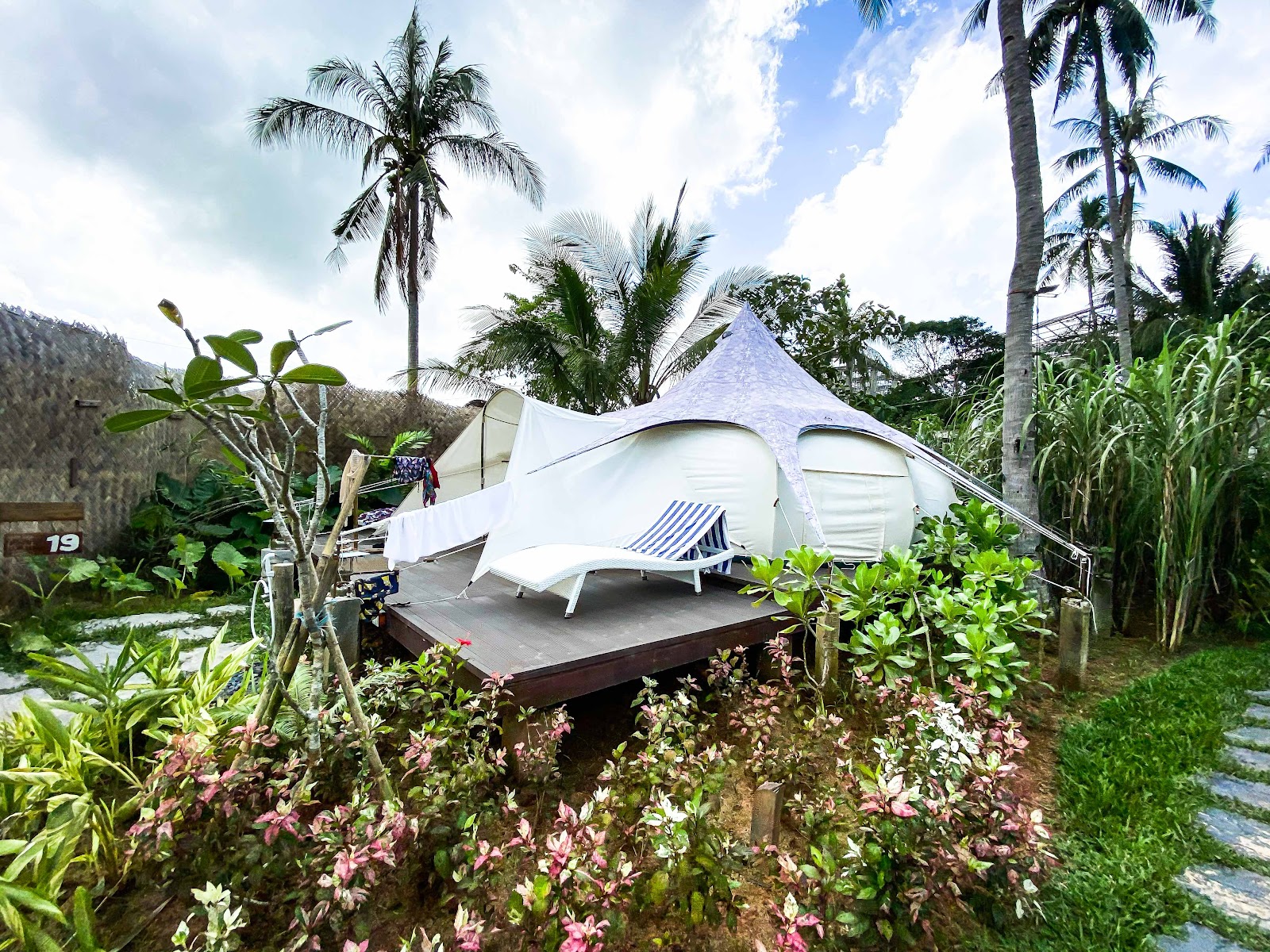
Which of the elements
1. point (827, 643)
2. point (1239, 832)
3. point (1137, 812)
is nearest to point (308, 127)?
point (827, 643)

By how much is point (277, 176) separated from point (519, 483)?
27.5 feet

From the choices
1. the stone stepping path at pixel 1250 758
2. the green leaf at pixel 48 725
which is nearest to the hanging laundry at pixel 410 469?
the green leaf at pixel 48 725

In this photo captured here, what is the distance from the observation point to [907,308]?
13734mm

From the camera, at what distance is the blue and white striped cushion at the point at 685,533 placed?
3.99 m

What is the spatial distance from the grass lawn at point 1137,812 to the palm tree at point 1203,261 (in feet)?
62.8

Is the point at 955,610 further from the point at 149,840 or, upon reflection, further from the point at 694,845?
the point at 149,840

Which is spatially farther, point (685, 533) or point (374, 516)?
point (374, 516)

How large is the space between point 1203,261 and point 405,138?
2260cm

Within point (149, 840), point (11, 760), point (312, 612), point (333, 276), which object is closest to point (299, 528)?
point (312, 612)

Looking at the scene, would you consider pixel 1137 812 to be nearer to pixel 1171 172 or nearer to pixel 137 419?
pixel 137 419

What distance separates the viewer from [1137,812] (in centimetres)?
223

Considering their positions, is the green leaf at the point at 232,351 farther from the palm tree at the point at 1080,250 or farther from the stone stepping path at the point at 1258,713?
the palm tree at the point at 1080,250

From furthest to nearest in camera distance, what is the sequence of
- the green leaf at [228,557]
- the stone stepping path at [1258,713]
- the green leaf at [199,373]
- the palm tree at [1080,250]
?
the palm tree at [1080,250] < the green leaf at [228,557] < the stone stepping path at [1258,713] < the green leaf at [199,373]

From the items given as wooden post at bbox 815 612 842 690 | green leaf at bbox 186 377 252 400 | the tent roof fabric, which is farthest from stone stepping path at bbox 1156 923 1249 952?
green leaf at bbox 186 377 252 400
